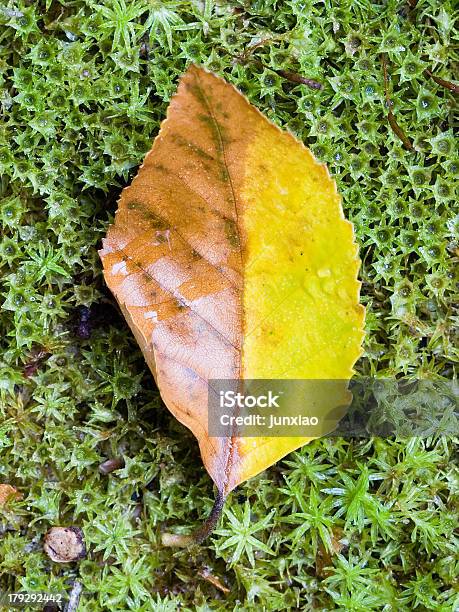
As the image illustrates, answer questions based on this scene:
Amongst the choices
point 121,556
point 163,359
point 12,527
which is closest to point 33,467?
point 12,527

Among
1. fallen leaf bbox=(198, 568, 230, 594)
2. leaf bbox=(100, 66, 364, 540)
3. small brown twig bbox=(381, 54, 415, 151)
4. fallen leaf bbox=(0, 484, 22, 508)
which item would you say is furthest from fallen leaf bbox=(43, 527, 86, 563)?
small brown twig bbox=(381, 54, 415, 151)

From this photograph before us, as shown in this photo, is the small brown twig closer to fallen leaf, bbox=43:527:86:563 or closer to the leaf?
the leaf

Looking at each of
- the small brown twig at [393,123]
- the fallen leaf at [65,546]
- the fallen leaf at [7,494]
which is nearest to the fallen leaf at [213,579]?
the fallen leaf at [65,546]

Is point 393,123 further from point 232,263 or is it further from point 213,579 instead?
point 213,579

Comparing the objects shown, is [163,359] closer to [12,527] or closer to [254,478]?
[254,478]

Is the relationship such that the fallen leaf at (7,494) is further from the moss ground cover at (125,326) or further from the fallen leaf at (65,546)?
the fallen leaf at (65,546)

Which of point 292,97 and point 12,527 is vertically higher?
point 292,97

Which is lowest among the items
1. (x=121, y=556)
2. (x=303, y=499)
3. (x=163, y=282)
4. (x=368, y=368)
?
(x=121, y=556)
